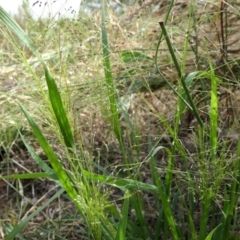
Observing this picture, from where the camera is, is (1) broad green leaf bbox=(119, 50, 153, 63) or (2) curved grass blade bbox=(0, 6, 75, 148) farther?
(1) broad green leaf bbox=(119, 50, 153, 63)

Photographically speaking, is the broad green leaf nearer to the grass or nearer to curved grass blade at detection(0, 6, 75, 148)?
the grass

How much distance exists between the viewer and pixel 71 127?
3.54 feet

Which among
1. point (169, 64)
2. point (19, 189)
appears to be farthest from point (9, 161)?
point (169, 64)

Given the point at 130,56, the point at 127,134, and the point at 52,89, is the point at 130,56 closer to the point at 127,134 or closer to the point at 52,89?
the point at 127,134

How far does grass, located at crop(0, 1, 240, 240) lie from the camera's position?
106 cm

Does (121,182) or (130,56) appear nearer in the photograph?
(121,182)

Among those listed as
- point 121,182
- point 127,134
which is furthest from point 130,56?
point 121,182

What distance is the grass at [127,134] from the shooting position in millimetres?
1061

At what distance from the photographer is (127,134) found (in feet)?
4.36

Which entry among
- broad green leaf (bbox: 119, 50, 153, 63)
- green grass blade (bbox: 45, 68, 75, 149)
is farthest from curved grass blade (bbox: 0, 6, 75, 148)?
broad green leaf (bbox: 119, 50, 153, 63)

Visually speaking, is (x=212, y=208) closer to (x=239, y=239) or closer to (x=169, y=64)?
(x=239, y=239)

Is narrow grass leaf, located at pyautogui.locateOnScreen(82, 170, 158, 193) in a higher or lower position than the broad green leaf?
lower

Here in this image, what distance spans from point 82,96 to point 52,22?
0.89ft

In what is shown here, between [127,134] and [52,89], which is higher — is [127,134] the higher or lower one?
the lower one
